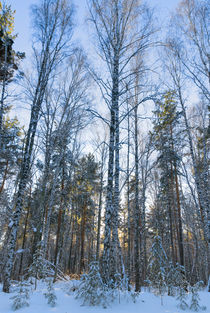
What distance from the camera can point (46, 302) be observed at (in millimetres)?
4133

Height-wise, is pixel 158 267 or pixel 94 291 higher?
pixel 158 267

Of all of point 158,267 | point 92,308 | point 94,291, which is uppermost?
point 158,267

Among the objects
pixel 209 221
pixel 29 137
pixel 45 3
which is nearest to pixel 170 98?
pixel 209 221

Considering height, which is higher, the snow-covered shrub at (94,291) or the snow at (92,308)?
the snow-covered shrub at (94,291)

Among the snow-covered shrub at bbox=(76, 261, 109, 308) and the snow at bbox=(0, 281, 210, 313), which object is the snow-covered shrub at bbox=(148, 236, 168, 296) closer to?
the snow at bbox=(0, 281, 210, 313)

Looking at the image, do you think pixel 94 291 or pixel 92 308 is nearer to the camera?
pixel 92 308

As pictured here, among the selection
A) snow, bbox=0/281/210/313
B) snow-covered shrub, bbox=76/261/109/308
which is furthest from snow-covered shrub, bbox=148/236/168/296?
snow-covered shrub, bbox=76/261/109/308

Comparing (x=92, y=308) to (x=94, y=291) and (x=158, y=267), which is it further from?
(x=158, y=267)

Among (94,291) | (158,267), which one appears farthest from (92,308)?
(158,267)

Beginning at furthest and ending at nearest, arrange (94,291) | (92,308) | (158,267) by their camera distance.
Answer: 1. (158,267)
2. (94,291)
3. (92,308)

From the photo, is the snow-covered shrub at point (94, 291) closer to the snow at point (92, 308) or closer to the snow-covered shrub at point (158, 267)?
the snow at point (92, 308)

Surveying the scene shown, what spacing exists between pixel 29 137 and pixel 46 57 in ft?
13.3

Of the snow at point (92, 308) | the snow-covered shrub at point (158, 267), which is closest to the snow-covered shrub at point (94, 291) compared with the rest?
the snow at point (92, 308)

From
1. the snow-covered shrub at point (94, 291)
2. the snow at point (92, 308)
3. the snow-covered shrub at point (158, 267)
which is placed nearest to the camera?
the snow at point (92, 308)
